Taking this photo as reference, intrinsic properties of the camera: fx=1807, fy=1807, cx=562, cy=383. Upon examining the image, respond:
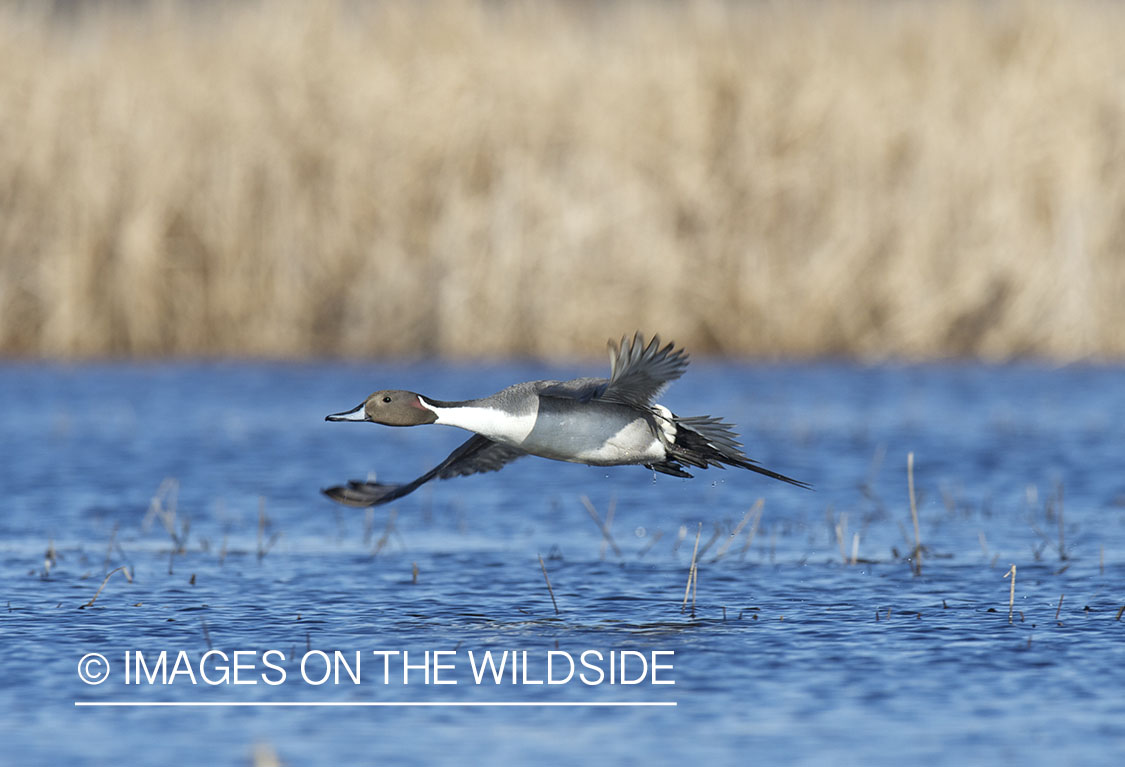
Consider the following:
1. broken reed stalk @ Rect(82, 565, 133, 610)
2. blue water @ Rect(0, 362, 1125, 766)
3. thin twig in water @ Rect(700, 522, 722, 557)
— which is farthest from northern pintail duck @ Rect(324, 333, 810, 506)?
thin twig in water @ Rect(700, 522, 722, 557)

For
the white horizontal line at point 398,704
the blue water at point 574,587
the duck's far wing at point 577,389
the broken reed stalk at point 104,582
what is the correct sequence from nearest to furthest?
the blue water at point 574,587, the white horizontal line at point 398,704, the duck's far wing at point 577,389, the broken reed stalk at point 104,582

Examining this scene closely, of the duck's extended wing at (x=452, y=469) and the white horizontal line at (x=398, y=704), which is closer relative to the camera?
the white horizontal line at (x=398, y=704)

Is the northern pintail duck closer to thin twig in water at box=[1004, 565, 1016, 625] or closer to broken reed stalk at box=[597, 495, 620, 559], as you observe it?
thin twig in water at box=[1004, 565, 1016, 625]

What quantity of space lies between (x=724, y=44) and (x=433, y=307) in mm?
3466

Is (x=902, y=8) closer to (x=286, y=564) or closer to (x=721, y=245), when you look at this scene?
(x=721, y=245)

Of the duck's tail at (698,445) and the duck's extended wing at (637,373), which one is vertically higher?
the duck's extended wing at (637,373)

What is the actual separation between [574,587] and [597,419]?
4.21 ft

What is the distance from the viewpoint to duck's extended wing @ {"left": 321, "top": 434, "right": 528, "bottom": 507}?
730cm

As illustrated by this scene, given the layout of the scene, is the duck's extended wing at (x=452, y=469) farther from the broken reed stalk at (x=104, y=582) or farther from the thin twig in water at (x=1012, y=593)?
the thin twig in water at (x=1012, y=593)

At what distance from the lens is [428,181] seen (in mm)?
15922

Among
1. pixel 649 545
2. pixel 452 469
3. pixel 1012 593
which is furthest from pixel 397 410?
pixel 1012 593

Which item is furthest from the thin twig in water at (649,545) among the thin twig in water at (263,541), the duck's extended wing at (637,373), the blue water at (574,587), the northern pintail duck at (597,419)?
the duck's extended wing at (637,373)

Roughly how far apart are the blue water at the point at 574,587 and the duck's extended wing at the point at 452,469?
463mm

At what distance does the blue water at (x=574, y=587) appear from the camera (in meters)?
5.48
